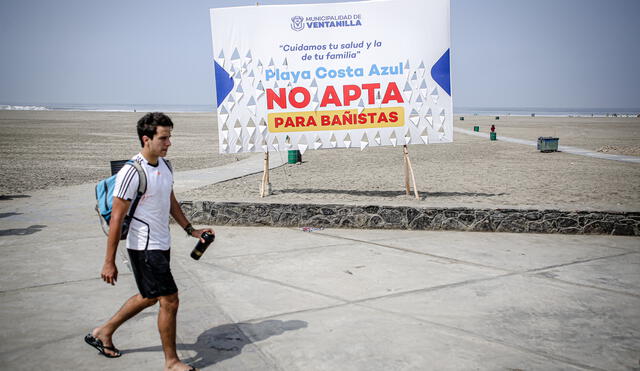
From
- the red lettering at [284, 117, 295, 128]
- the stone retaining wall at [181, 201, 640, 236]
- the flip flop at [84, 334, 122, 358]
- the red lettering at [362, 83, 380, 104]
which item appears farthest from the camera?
the red lettering at [284, 117, 295, 128]

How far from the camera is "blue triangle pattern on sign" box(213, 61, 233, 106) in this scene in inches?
366

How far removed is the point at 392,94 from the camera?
9328mm

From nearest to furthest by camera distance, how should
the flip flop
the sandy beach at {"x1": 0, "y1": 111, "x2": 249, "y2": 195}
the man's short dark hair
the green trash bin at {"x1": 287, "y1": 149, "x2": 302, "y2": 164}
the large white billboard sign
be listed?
the man's short dark hair, the flip flop, the large white billboard sign, the sandy beach at {"x1": 0, "y1": 111, "x2": 249, "y2": 195}, the green trash bin at {"x1": 287, "y1": 149, "x2": 302, "y2": 164}

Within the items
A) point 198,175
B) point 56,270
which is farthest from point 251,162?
point 56,270

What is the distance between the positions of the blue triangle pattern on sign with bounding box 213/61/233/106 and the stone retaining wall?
252 cm

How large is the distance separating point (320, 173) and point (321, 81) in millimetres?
5117

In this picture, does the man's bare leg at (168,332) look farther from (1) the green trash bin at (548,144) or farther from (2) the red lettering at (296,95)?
(1) the green trash bin at (548,144)

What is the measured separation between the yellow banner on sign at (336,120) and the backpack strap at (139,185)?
6.32 metres

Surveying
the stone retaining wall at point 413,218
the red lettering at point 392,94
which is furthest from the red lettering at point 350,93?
the stone retaining wall at point 413,218

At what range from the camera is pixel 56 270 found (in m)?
5.42

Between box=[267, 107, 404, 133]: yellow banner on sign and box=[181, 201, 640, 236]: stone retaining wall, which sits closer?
box=[181, 201, 640, 236]: stone retaining wall

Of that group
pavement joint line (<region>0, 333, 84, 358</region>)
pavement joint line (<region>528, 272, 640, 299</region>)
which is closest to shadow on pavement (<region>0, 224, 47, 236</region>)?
pavement joint line (<region>0, 333, 84, 358</region>)

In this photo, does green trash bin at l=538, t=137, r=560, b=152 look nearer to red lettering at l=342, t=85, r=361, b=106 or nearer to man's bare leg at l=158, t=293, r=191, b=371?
red lettering at l=342, t=85, r=361, b=106

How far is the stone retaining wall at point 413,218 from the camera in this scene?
22.8 ft
